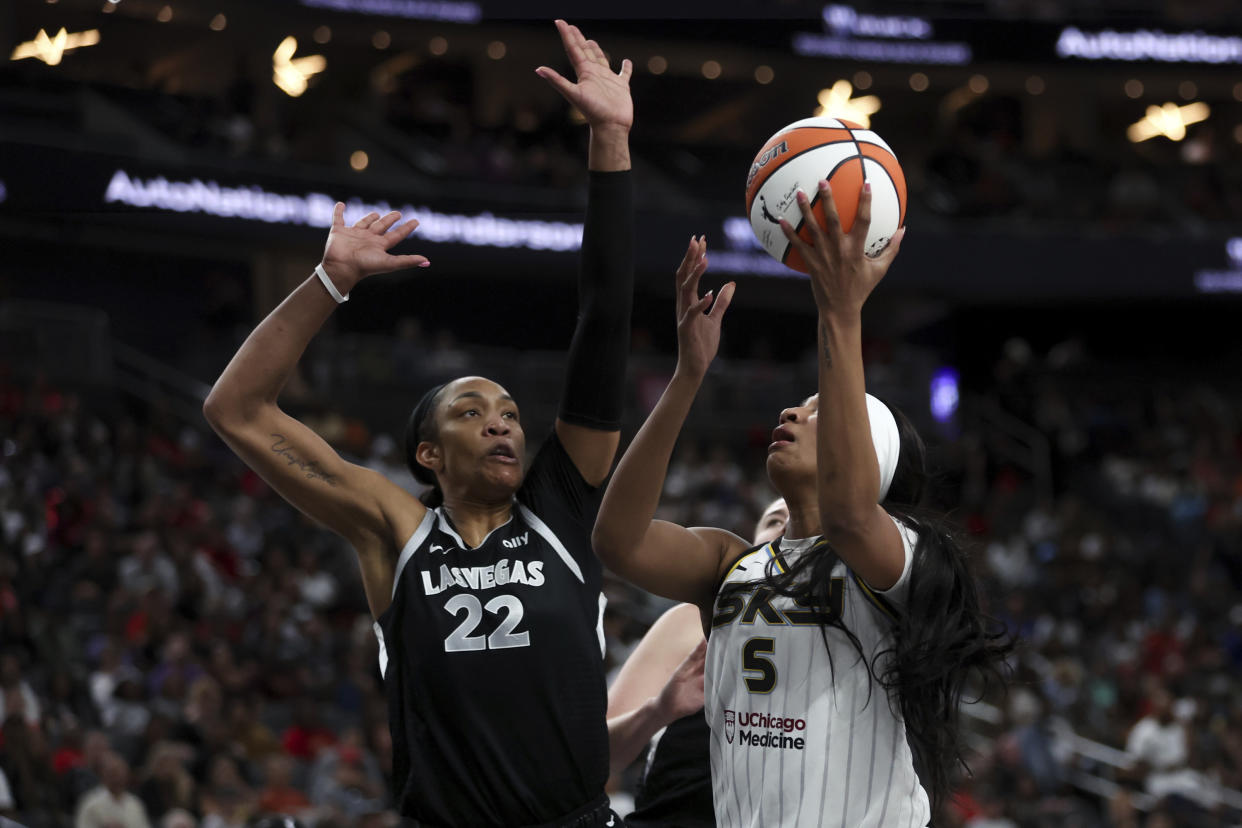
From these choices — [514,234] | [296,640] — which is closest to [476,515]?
[296,640]

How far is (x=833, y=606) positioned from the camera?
3.42 m

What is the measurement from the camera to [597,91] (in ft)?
12.4

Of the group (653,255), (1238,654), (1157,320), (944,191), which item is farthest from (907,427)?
(1157,320)

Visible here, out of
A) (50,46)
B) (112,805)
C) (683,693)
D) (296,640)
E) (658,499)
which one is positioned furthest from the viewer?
(50,46)

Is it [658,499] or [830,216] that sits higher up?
[830,216]

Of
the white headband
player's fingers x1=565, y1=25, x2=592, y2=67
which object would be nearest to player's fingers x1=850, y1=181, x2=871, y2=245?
the white headband

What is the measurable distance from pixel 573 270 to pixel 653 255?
1378 millimetres

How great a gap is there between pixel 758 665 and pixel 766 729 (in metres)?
0.15

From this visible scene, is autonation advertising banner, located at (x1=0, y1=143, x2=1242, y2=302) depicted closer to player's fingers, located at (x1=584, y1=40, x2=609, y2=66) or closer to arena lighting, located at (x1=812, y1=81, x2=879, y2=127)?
arena lighting, located at (x1=812, y1=81, x2=879, y2=127)

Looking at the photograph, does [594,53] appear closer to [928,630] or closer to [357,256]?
[357,256]

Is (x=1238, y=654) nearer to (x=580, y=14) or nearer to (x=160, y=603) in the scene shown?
(x=160, y=603)

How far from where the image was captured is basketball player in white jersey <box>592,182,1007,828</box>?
308 centimetres

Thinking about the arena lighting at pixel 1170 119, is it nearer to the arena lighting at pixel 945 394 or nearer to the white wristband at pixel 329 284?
the arena lighting at pixel 945 394

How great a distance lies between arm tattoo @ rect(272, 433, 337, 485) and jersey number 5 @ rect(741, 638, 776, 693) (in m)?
1.13
